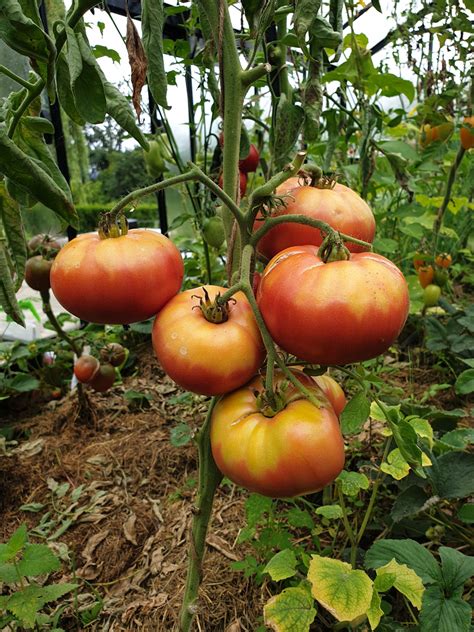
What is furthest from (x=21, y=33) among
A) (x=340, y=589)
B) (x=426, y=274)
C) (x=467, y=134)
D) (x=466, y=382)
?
(x=426, y=274)

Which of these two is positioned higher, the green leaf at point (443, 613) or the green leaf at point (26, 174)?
the green leaf at point (26, 174)

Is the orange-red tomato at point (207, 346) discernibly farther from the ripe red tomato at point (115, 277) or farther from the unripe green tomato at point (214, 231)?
the unripe green tomato at point (214, 231)

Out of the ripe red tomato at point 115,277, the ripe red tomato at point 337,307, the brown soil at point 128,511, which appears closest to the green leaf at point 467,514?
the brown soil at point 128,511

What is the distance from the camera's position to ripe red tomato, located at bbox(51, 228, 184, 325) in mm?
496

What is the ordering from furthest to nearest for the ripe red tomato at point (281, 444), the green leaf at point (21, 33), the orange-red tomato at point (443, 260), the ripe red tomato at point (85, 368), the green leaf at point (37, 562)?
the orange-red tomato at point (443, 260), the ripe red tomato at point (85, 368), the green leaf at point (37, 562), the ripe red tomato at point (281, 444), the green leaf at point (21, 33)

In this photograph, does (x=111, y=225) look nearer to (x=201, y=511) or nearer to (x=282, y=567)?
(x=201, y=511)

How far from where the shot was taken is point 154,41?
441 millimetres

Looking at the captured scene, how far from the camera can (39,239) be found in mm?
1254

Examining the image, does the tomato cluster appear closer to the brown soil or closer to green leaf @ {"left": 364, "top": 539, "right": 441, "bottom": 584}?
green leaf @ {"left": 364, "top": 539, "right": 441, "bottom": 584}

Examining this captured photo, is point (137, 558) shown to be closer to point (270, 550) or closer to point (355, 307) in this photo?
point (270, 550)

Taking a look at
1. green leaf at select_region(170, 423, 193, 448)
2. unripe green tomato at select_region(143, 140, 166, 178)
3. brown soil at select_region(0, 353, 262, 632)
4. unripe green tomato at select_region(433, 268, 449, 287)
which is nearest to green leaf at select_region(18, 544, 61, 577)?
brown soil at select_region(0, 353, 262, 632)

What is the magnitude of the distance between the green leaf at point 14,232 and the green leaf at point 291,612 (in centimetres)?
55

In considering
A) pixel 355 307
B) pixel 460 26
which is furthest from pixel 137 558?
pixel 460 26

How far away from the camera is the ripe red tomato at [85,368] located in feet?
4.49
